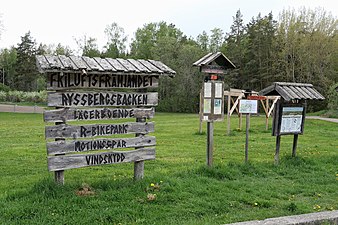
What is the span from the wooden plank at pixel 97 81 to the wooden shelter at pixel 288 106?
3.62 metres

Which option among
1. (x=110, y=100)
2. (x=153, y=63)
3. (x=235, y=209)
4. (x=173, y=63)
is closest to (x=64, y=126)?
(x=110, y=100)

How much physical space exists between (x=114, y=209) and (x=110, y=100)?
6.69 ft

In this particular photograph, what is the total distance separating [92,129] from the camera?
6.69 m

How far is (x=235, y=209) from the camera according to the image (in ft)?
19.8

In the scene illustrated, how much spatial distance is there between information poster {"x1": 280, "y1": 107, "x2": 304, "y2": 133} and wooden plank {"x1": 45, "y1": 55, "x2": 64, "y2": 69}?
5.78 m

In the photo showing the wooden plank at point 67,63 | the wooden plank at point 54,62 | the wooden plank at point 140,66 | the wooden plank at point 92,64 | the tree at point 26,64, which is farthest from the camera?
the tree at point 26,64

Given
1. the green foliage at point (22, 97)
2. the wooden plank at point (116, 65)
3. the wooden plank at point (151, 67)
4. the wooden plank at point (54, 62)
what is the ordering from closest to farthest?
the wooden plank at point (54, 62) → the wooden plank at point (116, 65) → the wooden plank at point (151, 67) → the green foliage at point (22, 97)

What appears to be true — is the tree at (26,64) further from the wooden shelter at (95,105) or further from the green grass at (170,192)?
the wooden shelter at (95,105)

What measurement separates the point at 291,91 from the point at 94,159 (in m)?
5.37

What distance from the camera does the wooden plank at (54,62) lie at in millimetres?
6087

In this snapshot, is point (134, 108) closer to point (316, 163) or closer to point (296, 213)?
point (296, 213)

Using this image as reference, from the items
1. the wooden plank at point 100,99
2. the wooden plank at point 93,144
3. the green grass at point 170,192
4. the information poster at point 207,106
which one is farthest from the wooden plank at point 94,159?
the information poster at point 207,106

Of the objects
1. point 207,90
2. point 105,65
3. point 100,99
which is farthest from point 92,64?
point 207,90

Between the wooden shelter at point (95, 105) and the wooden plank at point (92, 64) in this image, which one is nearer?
the wooden shelter at point (95, 105)
